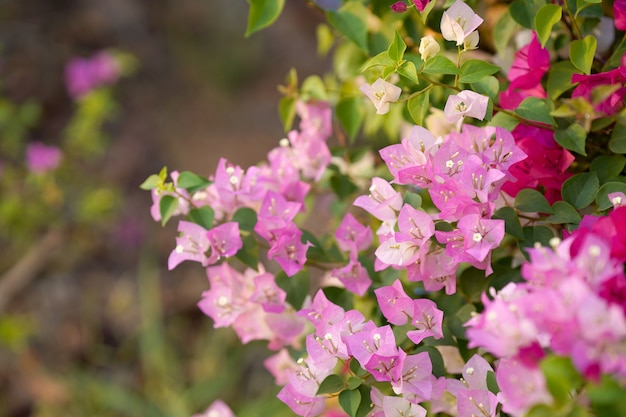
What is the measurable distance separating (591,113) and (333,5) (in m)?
0.30

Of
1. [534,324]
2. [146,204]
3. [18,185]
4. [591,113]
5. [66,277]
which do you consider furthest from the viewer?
[146,204]

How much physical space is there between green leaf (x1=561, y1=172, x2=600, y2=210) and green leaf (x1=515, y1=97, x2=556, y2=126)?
47mm

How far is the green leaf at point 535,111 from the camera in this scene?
51 centimetres

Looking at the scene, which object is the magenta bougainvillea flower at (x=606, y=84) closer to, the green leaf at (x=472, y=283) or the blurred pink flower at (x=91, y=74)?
the green leaf at (x=472, y=283)

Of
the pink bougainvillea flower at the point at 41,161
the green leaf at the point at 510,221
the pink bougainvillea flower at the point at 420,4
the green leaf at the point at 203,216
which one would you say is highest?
the pink bougainvillea flower at the point at 420,4

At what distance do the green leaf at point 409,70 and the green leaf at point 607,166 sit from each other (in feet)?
0.53

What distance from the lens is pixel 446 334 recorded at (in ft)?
1.77

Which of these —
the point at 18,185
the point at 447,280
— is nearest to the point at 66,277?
the point at 18,185

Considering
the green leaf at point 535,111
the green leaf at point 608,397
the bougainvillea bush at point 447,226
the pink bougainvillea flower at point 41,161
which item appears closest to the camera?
the green leaf at point 608,397

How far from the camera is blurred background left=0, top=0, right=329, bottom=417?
162 cm

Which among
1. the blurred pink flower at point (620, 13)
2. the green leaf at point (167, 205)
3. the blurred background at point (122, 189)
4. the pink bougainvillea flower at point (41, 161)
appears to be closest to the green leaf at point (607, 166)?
the blurred pink flower at point (620, 13)

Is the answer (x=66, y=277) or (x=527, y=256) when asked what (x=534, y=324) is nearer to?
(x=527, y=256)

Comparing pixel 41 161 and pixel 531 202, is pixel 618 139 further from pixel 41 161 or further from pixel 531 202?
pixel 41 161

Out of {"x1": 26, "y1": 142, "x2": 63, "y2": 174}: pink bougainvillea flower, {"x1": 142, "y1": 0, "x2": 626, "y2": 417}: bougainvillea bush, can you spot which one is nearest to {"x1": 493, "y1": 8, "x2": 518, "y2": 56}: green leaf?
{"x1": 142, "y1": 0, "x2": 626, "y2": 417}: bougainvillea bush
